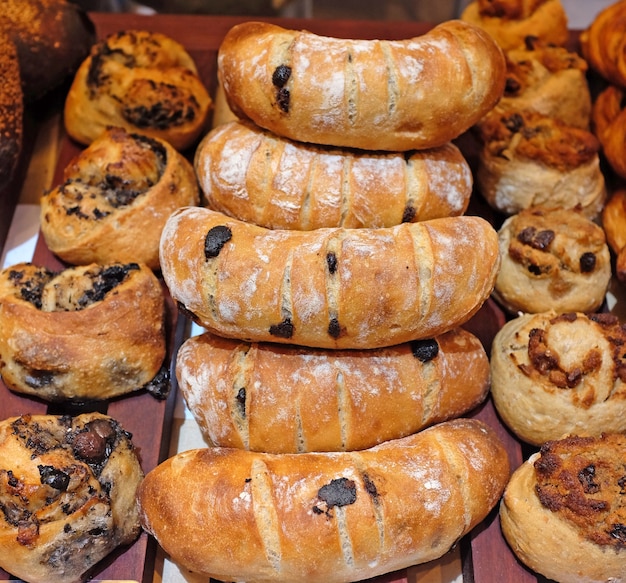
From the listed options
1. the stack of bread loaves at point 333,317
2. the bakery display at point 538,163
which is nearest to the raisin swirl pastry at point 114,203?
the stack of bread loaves at point 333,317

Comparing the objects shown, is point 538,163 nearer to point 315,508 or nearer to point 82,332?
point 315,508

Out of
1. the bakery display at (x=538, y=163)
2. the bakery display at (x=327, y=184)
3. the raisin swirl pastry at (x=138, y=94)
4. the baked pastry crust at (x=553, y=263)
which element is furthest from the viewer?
the raisin swirl pastry at (x=138, y=94)

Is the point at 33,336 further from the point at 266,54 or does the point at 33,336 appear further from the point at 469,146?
the point at 469,146

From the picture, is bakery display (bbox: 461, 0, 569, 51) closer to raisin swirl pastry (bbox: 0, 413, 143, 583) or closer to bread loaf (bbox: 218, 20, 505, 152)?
bread loaf (bbox: 218, 20, 505, 152)

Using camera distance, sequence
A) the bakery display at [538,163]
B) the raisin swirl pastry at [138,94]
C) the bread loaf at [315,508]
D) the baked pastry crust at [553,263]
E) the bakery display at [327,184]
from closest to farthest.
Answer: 1. the bread loaf at [315,508]
2. the bakery display at [327,184]
3. the baked pastry crust at [553,263]
4. the bakery display at [538,163]
5. the raisin swirl pastry at [138,94]

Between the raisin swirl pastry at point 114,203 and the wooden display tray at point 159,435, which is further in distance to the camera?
the raisin swirl pastry at point 114,203

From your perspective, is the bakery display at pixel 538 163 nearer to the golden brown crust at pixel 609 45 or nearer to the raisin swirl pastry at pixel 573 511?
the golden brown crust at pixel 609 45

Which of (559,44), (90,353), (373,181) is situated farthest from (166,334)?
(559,44)
